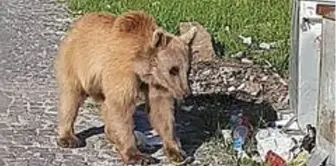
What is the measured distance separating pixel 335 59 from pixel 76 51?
2057 millimetres

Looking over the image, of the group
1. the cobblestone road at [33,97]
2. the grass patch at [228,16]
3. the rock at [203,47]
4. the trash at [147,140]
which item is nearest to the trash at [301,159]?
the trash at [147,140]

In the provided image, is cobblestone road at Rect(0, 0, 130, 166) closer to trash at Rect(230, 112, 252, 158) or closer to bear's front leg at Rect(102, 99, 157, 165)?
bear's front leg at Rect(102, 99, 157, 165)

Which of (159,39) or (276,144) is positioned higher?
(159,39)

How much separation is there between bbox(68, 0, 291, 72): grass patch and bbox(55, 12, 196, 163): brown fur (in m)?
3.06

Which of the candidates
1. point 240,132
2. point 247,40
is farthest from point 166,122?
point 247,40

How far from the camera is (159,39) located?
741 cm

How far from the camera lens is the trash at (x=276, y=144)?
7.79 m

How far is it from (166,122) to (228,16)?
510 centimetres

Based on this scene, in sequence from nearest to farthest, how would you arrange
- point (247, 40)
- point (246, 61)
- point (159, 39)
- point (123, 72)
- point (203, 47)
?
point (159, 39), point (123, 72), point (246, 61), point (203, 47), point (247, 40)

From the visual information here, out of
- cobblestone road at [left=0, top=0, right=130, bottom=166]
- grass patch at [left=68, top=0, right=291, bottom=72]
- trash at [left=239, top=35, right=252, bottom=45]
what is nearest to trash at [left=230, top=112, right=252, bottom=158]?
cobblestone road at [left=0, top=0, right=130, bottom=166]

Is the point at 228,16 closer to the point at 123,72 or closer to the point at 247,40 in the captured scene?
the point at 247,40

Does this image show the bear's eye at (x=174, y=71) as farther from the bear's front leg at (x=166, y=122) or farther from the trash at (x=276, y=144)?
the trash at (x=276, y=144)

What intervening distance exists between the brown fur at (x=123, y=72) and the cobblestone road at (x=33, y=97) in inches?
7.9

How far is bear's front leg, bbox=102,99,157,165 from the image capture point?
7.70m
